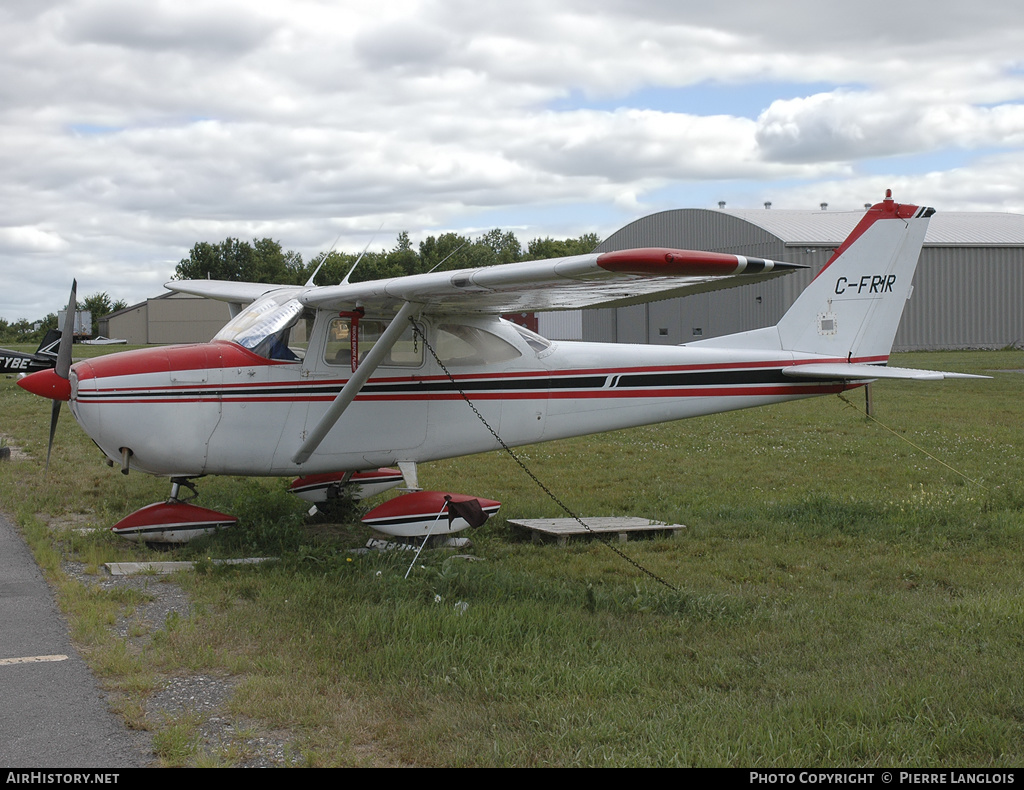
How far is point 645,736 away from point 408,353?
4.60 m

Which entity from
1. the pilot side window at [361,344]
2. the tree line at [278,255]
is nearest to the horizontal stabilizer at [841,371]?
the pilot side window at [361,344]

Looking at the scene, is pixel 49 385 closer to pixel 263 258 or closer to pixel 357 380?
pixel 357 380

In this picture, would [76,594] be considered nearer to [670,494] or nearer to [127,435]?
[127,435]

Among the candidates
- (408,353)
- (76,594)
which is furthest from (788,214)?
(76,594)

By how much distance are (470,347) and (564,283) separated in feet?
6.47

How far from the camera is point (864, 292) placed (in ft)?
29.8

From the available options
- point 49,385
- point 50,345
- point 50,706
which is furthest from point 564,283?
point 50,345

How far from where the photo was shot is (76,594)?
19.4 feet

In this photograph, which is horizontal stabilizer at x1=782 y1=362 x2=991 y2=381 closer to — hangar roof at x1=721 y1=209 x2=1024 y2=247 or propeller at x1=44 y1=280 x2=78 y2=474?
propeller at x1=44 y1=280 x2=78 y2=474

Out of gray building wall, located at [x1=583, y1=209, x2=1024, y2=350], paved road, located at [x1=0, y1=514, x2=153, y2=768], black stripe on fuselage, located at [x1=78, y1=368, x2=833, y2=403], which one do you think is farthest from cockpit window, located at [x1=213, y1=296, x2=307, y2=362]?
gray building wall, located at [x1=583, y1=209, x2=1024, y2=350]

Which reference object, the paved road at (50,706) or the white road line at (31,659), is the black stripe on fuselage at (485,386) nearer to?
the paved road at (50,706)

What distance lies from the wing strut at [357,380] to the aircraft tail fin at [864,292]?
4148 mm

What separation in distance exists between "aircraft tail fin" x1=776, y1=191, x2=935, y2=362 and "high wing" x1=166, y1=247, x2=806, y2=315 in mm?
2955

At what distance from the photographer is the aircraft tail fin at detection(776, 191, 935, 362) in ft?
29.3
